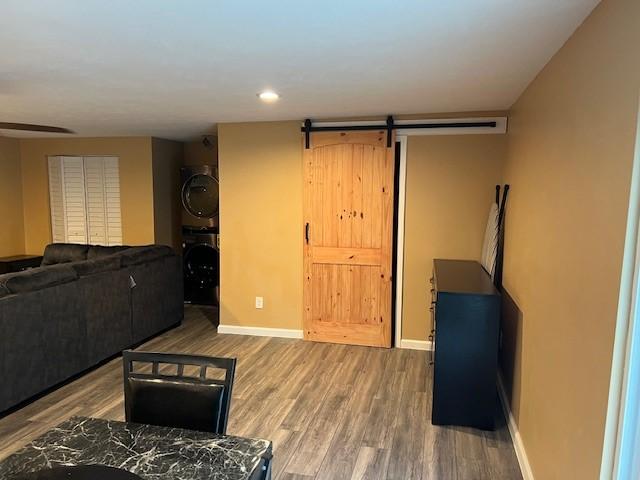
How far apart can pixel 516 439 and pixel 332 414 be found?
1.17 m

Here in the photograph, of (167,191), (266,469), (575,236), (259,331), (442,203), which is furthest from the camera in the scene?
(167,191)

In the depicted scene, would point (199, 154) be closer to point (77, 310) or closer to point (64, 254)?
point (64, 254)

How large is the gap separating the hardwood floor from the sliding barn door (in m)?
0.27

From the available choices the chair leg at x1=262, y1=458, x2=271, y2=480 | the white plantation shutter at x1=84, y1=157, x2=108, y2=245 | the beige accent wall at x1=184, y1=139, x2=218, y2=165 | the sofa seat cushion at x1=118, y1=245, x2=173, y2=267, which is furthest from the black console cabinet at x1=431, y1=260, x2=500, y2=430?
the white plantation shutter at x1=84, y1=157, x2=108, y2=245

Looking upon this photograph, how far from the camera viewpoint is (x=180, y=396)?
1659 mm

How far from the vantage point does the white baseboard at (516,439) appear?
2.43m

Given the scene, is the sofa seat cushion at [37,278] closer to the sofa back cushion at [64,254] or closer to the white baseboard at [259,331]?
the sofa back cushion at [64,254]

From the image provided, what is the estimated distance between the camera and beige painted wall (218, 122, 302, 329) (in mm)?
4629

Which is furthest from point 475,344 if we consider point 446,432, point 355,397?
point 355,397

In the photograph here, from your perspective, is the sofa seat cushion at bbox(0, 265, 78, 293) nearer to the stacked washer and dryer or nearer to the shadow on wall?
the stacked washer and dryer

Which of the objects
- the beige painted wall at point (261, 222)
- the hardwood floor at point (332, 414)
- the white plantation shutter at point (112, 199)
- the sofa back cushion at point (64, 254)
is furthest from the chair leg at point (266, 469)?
the white plantation shutter at point (112, 199)

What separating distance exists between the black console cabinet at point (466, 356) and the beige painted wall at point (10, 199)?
5.87 m

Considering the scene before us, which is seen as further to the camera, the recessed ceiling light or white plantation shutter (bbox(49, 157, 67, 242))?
white plantation shutter (bbox(49, 157, 67, 242))

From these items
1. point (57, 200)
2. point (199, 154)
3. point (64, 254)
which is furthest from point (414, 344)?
point (57, 200)
